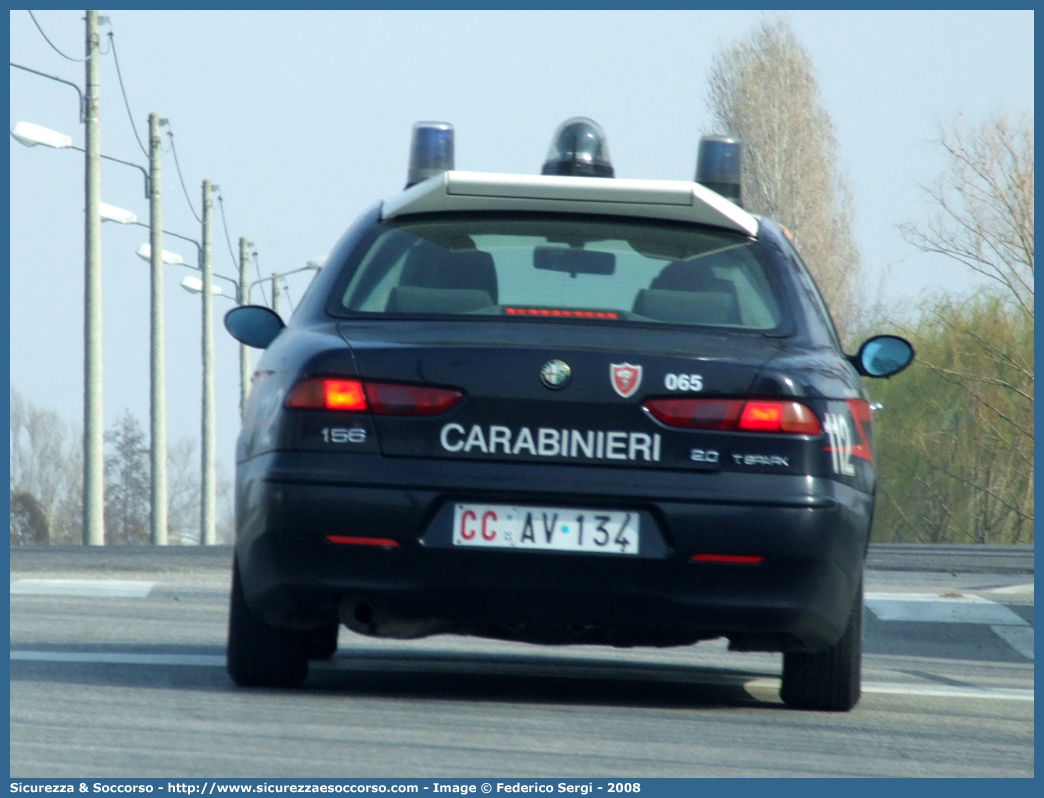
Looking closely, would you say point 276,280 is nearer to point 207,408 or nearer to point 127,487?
point 207,408

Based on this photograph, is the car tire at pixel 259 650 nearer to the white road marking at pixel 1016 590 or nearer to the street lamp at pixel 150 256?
the white road marking at pixel 1016 590

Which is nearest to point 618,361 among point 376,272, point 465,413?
point 465,413

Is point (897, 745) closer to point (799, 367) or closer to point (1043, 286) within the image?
point (799, 367)

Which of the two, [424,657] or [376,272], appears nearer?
[376,272]

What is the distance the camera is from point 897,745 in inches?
212

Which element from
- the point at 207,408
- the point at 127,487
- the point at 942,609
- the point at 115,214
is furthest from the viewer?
the point at 127,487

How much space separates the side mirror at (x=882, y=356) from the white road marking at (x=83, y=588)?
4.95 m

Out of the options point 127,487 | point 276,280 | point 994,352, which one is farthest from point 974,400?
point 127,487

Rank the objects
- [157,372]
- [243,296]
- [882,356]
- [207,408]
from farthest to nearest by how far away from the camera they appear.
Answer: [243,296] < [207,408] < [157,372] < [882,356]

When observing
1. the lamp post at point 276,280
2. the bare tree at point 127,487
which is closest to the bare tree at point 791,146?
the lamp post at point 276,280

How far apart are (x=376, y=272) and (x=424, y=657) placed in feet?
7.20

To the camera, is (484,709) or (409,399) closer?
(409,399)

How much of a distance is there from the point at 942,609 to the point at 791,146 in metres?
51.9

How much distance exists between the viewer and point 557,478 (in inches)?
212
